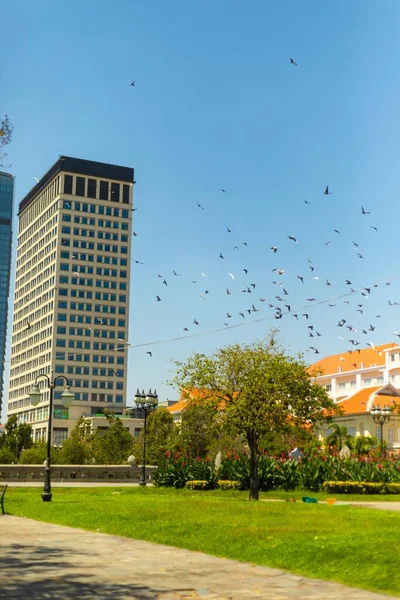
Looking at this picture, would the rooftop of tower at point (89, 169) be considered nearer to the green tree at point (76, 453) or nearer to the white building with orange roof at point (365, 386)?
the white building with orange roof at point (365, 386)

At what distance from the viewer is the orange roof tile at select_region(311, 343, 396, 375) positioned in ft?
487

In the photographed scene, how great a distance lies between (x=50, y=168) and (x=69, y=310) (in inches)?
1443

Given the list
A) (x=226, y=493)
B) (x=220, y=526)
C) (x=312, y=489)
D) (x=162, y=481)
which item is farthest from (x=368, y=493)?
(x=220, y=526)

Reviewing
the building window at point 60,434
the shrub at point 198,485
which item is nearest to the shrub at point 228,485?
the shrub at point 198,485

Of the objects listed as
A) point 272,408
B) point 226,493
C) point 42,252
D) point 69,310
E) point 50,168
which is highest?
point 50,168

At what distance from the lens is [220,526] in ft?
57.6

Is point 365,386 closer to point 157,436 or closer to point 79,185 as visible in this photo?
point 157,436

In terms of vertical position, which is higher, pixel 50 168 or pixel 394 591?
pixel 50 168

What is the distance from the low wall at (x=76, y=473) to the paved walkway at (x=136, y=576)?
35.8 m

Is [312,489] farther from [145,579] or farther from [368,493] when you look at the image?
[145,579]

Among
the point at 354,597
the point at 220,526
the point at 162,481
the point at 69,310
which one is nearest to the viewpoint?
the point at 354,597

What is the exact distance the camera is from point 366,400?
114 meters

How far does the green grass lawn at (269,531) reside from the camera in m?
12.0

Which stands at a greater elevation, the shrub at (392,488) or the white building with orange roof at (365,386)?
the white building with orange roof at (365,386)
